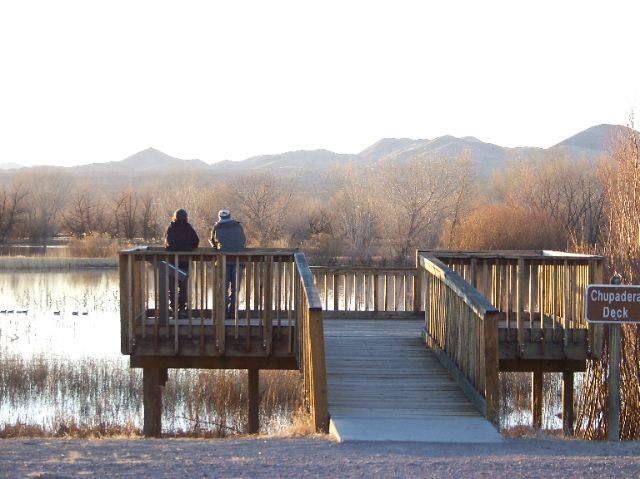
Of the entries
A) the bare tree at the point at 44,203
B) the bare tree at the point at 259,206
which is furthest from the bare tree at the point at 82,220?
the bare tree at the point at 259,206

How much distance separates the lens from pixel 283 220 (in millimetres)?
55688

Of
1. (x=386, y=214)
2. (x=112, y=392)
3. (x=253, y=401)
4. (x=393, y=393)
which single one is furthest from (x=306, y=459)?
(x=386, y=214)

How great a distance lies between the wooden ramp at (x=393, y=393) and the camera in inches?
341

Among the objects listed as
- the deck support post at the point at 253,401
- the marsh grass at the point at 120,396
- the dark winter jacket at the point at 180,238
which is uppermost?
the dark winter jacket at the point at 180,238

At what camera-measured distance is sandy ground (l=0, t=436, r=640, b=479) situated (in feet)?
23.3

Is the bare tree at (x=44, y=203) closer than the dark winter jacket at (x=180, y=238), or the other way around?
the dark winter jacket at (x=180, y=238)

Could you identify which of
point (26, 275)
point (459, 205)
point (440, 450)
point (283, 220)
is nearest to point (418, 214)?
point (459, 205)

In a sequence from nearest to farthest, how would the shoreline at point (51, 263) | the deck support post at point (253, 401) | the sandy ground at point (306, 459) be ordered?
the sandy ground at point (306, 459)
the deck support post at point (253, 401)
the shoreline at point (51, 263)

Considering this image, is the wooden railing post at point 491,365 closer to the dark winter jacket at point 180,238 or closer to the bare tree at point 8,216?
the dark winter jacket at point 180,238

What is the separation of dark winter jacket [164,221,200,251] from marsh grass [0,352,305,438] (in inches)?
185

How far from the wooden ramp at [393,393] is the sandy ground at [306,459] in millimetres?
313

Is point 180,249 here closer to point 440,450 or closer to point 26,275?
point 440,450

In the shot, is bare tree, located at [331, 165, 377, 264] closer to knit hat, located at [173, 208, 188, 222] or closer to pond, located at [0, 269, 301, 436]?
pond, located at [0, 269, 301, 436]

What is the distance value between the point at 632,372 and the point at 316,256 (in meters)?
32.9
